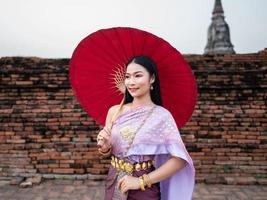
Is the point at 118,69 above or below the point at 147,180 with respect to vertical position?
above

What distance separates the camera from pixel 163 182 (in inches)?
73.5

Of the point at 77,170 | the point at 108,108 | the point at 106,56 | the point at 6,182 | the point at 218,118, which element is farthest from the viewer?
the point at 218,118

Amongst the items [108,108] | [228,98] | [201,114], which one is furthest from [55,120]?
[108,108]

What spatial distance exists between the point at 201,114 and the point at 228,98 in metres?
0.57

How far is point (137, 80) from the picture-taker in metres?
1.80

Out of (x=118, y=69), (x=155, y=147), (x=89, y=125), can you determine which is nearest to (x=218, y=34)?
(x=89, y=125)

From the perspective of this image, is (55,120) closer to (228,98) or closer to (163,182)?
(228,98)

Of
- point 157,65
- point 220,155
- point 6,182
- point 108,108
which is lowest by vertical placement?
point 6,182

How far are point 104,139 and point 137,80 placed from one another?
1.15ft

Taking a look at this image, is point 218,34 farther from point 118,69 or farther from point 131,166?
point 131,166

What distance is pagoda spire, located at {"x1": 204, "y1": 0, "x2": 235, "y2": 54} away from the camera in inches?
726

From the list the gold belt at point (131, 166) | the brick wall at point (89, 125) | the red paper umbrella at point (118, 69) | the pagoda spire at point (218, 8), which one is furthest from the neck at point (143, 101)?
the pagoda spire at point (218, 8)

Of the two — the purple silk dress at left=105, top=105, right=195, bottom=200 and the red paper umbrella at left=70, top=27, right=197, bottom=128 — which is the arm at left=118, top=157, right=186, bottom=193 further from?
the red paper umbrella at left=70, top=27, right=197, bottom=128

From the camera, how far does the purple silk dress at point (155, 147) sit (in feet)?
5.67
